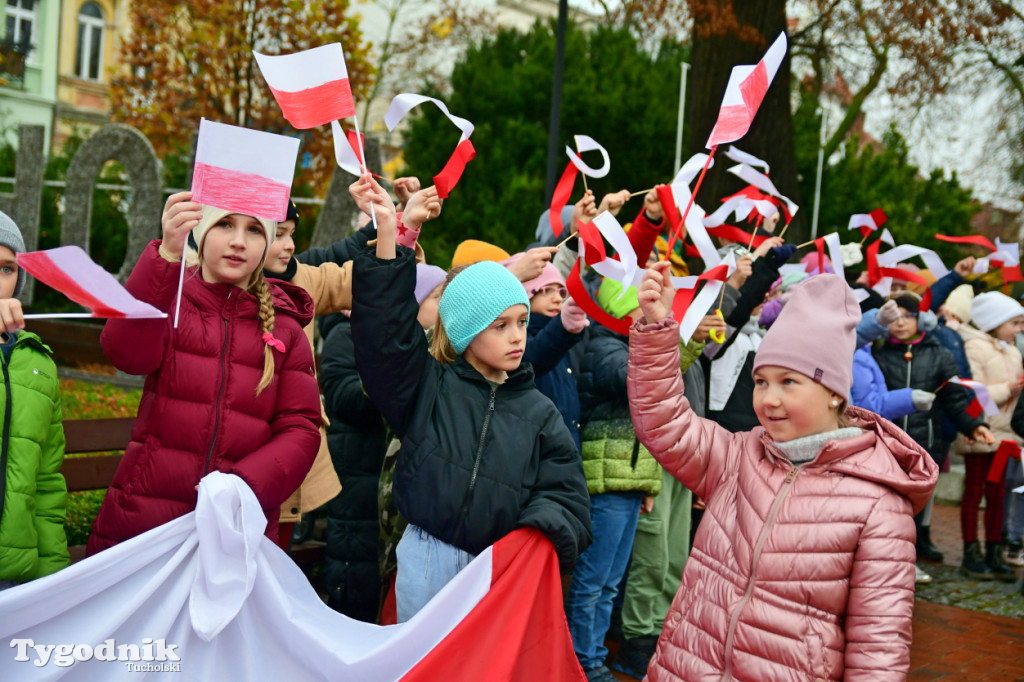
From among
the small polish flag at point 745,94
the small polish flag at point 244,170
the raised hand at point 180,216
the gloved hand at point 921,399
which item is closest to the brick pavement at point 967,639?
the gloved hand at point 921,399

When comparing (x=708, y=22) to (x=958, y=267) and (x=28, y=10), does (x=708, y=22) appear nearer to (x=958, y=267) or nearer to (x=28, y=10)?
(x=958, y=267)

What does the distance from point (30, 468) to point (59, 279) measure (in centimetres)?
69

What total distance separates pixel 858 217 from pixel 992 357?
285cm

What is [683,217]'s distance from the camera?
344 centimetres

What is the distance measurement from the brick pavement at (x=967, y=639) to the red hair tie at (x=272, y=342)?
2.58 m

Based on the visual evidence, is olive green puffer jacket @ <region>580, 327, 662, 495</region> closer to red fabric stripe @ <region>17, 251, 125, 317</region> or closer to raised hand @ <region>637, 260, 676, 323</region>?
raised hand @ <region>637, 260, 676, 323</region>

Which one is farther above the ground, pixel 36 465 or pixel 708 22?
pixel 708 22

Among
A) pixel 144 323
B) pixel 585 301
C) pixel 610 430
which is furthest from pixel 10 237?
pixel 610 430

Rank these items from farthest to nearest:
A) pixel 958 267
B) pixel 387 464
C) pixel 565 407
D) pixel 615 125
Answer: pixel 615 125 < pixel 958 267 < pixel 565 407 < pixel 387 464

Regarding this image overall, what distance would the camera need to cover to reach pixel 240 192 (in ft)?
9.96

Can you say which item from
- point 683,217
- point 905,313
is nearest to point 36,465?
point 683,217

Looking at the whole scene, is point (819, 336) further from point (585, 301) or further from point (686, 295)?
point (585, 301)

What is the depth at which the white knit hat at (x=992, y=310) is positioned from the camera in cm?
784

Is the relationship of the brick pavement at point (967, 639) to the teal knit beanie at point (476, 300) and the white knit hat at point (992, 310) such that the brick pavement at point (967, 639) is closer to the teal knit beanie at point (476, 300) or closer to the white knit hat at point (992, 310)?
the white knit hat at point (992, 310)
